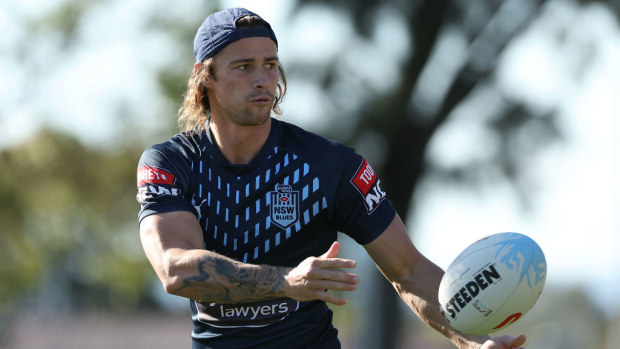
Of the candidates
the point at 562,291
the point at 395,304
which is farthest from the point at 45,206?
the point at 562,291

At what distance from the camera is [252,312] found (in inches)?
229

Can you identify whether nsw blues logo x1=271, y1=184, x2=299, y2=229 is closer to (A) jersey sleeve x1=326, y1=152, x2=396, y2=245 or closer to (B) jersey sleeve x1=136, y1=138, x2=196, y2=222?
(A) jersey sleeve x1=326, y1=152, x2=396, y2=245

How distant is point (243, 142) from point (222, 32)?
28.3 inches

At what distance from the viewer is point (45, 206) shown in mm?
33094

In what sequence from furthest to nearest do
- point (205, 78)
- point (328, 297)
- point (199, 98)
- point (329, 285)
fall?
1. point (199, 98)
2. point (205, 78)
3. point (328, 297)
4. point (329, 285)

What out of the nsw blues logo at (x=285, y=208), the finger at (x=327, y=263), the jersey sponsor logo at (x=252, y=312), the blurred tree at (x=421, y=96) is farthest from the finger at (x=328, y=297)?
the blurred tree at (x=421, y=96)

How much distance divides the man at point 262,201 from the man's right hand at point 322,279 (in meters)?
0.98

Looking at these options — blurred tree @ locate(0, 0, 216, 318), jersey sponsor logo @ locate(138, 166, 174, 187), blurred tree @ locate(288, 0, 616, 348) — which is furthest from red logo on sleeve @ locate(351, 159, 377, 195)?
blurred tree @ locate(0, 0, 216, 318)

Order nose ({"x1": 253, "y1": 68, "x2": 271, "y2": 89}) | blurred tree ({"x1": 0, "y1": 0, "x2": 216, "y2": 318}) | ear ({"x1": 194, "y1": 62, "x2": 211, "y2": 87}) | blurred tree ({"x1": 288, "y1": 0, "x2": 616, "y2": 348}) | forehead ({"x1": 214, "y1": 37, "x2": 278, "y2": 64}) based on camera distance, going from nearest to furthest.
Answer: nose ({"x1": 253, "y1": 68, "x2": 271, "y2": 89}) → forehead ({"x1": 214, "y1": 37, "x2": 278, "y2": 64}) → ear ({"x1": 194, "y1": 62, "x2": 211, "y2": 87}) → blurred tree ({"x1": 288, "y1": 0, "x2": 616, "y2": 348}) → blurred tree ({"x1": 0, "y1": 0, "x2": 216, "y2": 318})

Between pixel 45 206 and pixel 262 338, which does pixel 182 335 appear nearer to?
pixel 45 206

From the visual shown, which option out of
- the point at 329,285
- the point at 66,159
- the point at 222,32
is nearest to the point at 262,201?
the point at 222,32

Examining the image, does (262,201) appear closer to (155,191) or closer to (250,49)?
(155,191)

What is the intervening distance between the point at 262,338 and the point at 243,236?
634 mm

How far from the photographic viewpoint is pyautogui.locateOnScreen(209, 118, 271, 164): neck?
616 cm
